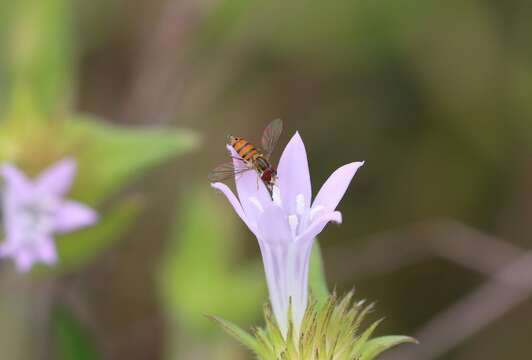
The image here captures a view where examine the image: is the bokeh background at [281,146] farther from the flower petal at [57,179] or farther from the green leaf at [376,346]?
the green leaf at [376,346]

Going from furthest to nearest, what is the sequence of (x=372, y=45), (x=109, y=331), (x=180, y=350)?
(x=372, y=45) < (x=109, y=331) < (x=180, y=350)

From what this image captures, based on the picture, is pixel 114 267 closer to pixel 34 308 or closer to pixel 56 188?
pixel 34 308

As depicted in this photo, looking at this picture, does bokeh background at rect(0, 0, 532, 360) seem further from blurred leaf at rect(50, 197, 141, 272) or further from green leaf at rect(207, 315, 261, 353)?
green leaf at rect(207, 315, 261, 353)

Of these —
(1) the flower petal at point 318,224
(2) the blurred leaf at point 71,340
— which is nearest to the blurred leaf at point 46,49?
(2) the blurred leaf at point 71,340

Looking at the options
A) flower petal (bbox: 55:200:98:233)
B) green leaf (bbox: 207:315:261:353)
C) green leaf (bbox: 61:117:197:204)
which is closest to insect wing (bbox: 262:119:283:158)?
green leaf (bbox: 207:315:261:353)

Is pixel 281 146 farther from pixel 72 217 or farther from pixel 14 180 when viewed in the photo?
pixel 14 180

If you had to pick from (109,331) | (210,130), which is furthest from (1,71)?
(109,331)
